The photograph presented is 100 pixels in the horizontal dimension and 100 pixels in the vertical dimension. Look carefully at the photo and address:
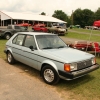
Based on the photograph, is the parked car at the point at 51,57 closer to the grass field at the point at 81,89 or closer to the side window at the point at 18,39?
the side window at the point at 18,39

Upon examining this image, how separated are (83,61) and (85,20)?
276 feet

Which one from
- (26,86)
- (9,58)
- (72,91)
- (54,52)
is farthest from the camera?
(9,58)

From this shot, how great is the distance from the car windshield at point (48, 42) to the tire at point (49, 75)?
91 cm

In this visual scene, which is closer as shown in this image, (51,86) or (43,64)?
(51,86)

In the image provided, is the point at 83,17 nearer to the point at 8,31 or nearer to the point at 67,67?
the point at 8,31

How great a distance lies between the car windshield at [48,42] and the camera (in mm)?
6005

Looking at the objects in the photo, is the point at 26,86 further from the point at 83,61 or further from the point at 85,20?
the point at 85,20

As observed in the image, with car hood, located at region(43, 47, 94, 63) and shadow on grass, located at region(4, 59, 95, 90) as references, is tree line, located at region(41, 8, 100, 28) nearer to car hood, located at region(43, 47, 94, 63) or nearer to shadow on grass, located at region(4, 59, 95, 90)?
shadow on grass, located at region(4, 59, 95, 90)

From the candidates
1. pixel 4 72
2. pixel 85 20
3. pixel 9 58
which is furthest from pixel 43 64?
pixel 85 20

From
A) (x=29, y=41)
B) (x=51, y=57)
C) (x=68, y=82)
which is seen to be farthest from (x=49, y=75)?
(x=29, y=41)

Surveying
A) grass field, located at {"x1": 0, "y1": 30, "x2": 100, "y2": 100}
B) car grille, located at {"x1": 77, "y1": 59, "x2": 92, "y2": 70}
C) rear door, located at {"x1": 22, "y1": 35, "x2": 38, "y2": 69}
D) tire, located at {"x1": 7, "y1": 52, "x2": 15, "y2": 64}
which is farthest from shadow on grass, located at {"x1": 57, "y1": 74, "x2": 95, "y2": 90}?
tire, located at {"x1": 7, "y1": 52, "x2": 15, "y2": 64}

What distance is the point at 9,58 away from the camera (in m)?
7.70

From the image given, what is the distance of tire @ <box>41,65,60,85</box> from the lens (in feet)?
16.8

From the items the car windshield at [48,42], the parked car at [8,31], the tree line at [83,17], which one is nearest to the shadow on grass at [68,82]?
the car windshield at [48,42]
